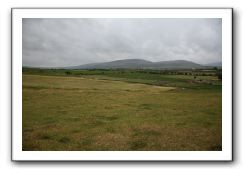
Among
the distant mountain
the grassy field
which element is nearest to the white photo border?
the grassy field

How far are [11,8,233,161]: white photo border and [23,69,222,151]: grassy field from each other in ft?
0.31

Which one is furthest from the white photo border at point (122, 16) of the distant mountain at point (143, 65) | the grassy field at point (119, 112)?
the distant mountain at point (143, 65)

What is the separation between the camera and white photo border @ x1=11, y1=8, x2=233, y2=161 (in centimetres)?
375

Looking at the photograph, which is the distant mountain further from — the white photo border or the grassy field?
the white photo border

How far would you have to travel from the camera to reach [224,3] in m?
3.89

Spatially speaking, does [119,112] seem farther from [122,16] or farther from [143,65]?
[122,16]

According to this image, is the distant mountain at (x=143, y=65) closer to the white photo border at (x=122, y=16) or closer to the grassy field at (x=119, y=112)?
the grassy field at (x=119, y=112)

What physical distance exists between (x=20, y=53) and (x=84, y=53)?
1.05 metres

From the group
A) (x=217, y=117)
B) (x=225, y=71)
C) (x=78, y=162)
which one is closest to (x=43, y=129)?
(x=78, y=162)

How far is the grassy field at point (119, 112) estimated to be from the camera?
3797 mm

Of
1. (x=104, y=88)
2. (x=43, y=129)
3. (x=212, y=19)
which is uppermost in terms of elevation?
(x=212, y=19)

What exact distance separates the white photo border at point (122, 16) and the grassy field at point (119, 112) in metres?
0.09

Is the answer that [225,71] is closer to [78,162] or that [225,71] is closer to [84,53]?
[84,53]

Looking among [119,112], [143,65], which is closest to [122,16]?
[143,65]
